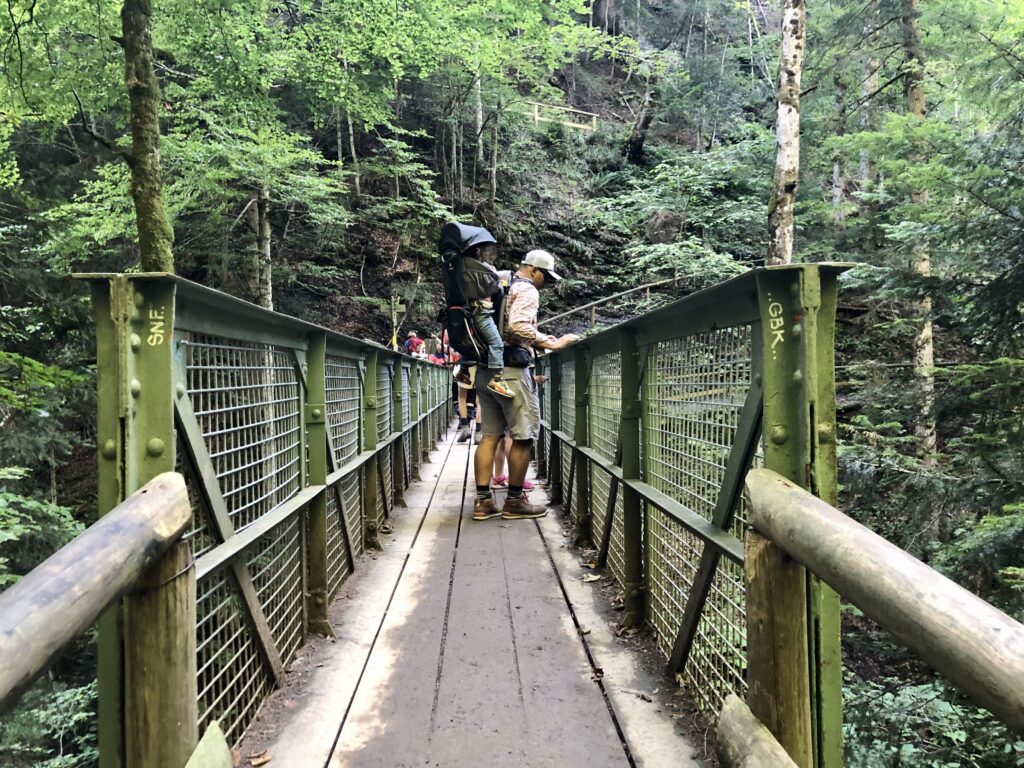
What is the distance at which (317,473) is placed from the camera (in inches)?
111

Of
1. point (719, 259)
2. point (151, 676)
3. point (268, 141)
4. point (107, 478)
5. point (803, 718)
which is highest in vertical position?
point (268, 141)

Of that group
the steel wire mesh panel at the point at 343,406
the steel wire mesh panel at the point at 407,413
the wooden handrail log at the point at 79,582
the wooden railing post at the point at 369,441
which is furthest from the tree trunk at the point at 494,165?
the wooden handrail log at the point at 79,582

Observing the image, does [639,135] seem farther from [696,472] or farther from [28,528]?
[696,472]

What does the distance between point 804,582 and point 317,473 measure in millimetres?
2074

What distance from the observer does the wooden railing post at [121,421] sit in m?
1.32

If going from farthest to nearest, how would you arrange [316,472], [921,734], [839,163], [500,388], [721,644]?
[839,163]
[500,388]
[921,734]
[316,472]
[721,644]

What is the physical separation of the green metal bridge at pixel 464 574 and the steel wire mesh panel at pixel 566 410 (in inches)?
52.7

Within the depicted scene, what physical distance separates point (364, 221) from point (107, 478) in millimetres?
19028

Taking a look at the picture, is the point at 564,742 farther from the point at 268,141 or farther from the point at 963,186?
the point at 268,141

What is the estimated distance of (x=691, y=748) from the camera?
189 centimetres

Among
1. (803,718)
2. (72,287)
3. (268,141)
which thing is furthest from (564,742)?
(268,141)

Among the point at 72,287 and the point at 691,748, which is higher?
the point at 72,287

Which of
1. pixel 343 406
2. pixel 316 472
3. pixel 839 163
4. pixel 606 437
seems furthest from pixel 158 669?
pixel 839 163

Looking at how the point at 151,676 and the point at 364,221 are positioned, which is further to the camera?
the point at 364,221
